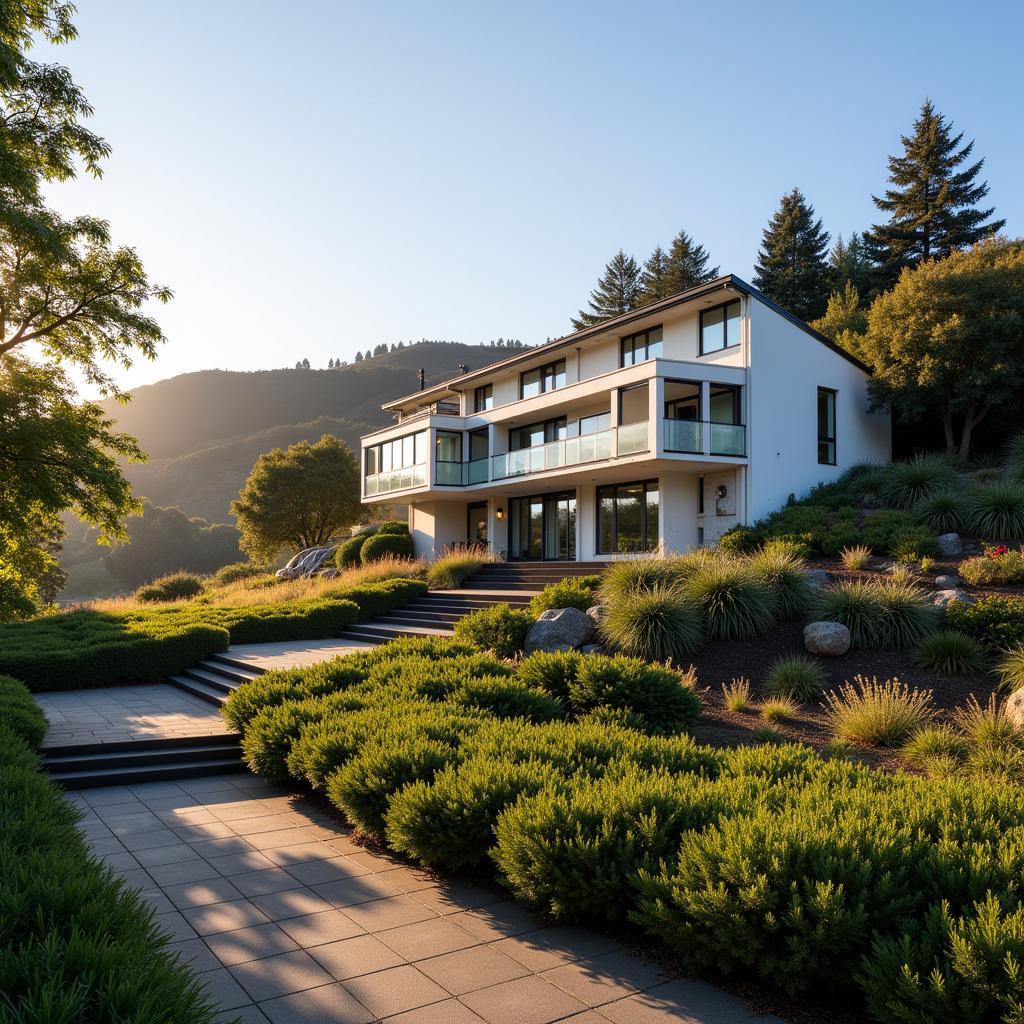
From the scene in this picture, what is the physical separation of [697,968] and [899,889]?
3.29 ft

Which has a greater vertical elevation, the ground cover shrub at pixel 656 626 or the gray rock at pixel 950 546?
the gray rock at pixel 950 546

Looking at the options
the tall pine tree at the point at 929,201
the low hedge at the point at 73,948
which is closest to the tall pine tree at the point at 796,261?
the tall pine tree at the point at 929,201

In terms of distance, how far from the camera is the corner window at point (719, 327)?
67.3ft

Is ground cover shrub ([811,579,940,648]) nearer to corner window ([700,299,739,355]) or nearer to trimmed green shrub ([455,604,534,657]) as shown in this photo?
trimmed green shrub ([455,604,534,657])

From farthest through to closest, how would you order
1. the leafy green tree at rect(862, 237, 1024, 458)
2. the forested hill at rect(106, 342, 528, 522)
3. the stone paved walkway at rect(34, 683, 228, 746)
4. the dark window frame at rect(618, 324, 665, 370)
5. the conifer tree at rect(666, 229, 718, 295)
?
the forested hill at rect(106, 342, 528, 522) < the conifer tree at rect(666, 229, 718, 295) < the dark window frame at rect(618, 324, 665, 370) < the leafy green tree at rect(862, 237, 1024, 458) < the stone paved walkway at rect(34, 683, 228, 746)

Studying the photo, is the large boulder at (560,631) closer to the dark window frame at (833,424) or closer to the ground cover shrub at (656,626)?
the ground cover shrub at (656,626)

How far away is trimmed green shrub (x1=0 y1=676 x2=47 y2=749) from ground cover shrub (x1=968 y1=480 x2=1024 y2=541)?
1590 cm

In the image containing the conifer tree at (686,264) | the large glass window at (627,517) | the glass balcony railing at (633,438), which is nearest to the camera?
the glass balcony railing at (633,438)

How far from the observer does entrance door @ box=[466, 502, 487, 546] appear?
29.3m

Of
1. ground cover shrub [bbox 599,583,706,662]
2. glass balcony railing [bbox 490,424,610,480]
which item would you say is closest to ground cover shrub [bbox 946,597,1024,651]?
ground cover shrub [bbox 599,583,706,662]

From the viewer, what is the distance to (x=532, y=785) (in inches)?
188

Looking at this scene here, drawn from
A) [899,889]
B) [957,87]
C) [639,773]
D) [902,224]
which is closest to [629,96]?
[957,87]

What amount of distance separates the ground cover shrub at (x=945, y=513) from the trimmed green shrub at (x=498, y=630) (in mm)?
9465

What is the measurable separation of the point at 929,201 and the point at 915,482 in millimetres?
23226
